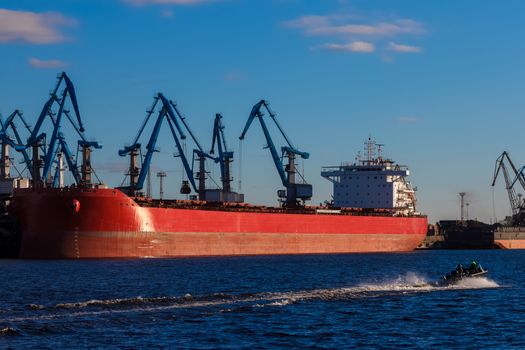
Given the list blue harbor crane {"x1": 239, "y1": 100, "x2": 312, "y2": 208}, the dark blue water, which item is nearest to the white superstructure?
blue harbor crane {"x1": 239, "y1": 100, "x2": 312, "y2": 208}

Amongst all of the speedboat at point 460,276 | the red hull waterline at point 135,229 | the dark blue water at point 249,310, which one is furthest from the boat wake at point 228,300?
the red hull waterline at point 135,229

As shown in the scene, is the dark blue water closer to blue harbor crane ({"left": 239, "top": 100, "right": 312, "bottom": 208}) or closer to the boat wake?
the boat wake

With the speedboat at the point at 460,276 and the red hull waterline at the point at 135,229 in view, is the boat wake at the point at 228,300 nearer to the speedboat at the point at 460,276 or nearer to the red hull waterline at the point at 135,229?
the speedboat at the point at 460,276

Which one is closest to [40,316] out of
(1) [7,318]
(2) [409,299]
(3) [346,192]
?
(1) [7,318]

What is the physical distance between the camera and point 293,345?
29438 mm

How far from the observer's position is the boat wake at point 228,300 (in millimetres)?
35125

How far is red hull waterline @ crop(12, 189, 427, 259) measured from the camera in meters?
70.3

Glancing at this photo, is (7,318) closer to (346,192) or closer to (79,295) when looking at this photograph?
(79,295)

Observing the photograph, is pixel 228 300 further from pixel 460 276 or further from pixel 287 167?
pixel 287 167

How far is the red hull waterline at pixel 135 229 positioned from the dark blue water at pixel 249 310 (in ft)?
36.7

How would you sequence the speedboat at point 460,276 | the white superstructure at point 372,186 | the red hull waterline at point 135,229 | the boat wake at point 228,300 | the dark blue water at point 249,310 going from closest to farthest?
1. the dark blue water at point 249,310
2. the boat wake at point 228,300
3. the speedboat at point 460,276
4. the red hull waterline at point 135,229
5. the white superstructure at point 372,186

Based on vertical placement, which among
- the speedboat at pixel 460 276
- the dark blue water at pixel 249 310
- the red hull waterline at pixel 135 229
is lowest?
the dark blue water at pixel 249 310

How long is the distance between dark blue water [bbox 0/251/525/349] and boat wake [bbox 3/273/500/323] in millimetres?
48

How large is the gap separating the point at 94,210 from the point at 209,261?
31.4 feet
